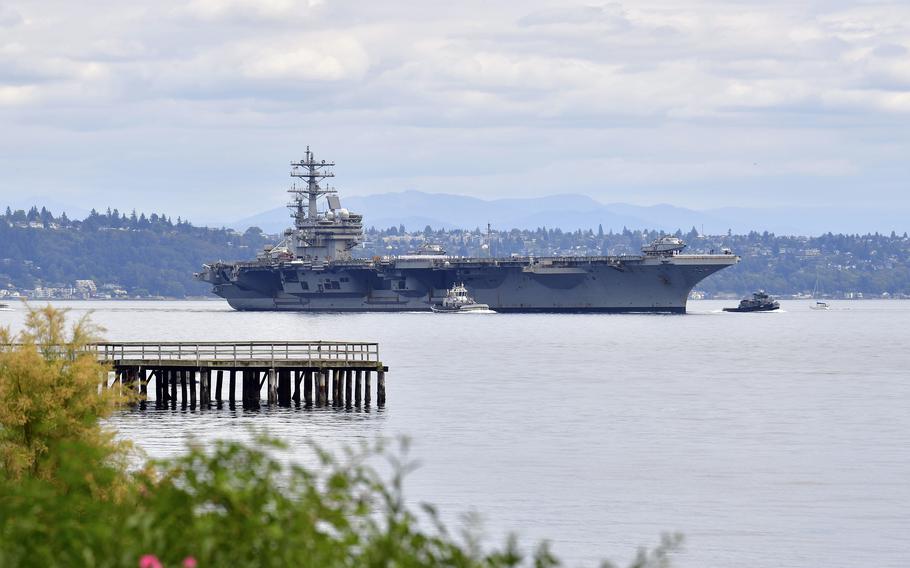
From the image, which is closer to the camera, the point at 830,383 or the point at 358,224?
the point at 830,383

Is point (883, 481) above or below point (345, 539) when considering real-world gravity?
below

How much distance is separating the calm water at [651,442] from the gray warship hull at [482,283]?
33.3 meters

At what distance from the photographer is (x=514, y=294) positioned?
420 feet

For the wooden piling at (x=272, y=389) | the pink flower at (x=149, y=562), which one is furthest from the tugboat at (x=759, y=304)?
the pink flower at (x=149, y=562)

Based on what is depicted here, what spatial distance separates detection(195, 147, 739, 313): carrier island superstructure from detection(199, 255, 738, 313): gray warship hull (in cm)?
8

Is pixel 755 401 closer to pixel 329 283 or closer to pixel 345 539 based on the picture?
pixel 345 539

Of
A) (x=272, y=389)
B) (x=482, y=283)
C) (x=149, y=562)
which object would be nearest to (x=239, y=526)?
(x=149, y=562)

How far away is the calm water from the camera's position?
2750 cm

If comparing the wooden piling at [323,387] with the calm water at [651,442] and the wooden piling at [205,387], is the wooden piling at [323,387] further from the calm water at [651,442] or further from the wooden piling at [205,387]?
the wooden piling at [205,387]

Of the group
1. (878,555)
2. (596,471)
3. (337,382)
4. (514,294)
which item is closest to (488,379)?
(337,382)

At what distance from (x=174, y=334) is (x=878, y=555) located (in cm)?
8017

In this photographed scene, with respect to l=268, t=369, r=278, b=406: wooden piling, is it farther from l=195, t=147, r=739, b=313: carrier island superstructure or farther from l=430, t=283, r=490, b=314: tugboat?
l=430, t=283, r=490, b=314: tugboat

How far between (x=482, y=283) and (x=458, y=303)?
2.62 metres

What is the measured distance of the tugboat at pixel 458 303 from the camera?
129 m
